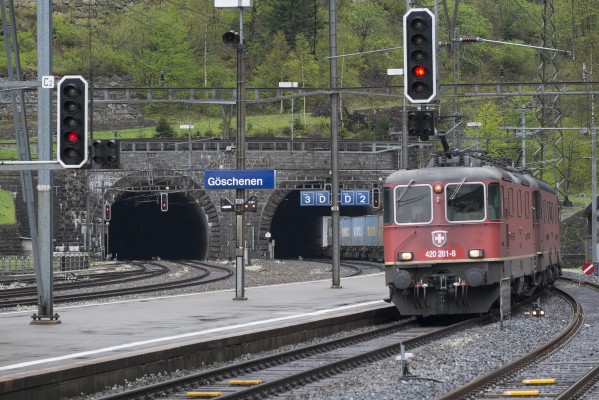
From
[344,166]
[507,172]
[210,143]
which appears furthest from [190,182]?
[507,172]

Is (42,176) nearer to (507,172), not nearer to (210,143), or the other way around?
(507,172)

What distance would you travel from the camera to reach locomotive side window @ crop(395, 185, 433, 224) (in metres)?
26.3

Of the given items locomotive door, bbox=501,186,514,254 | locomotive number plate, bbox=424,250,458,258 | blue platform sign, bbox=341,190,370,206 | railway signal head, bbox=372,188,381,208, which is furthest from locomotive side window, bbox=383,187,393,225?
blue platform sign, bbox=341,190,370,206

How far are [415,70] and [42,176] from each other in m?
7.21

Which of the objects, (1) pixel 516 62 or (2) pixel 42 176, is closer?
(2) pixel 42 176

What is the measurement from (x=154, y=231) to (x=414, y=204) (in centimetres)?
6778

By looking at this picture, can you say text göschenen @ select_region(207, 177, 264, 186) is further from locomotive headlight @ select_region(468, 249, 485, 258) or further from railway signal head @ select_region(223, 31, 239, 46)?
locomotive headlight @ select_region(468, 249, 485, 258)

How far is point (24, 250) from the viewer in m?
73.8

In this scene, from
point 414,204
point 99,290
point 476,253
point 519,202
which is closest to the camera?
point 476,253

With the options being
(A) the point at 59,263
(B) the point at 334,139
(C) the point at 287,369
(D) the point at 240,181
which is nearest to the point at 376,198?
(B) the point at 334,139

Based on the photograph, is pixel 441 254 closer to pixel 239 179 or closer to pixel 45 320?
pixel 239 179

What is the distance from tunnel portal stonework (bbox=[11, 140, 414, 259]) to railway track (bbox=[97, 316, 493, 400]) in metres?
56.0

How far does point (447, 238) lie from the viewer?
26.0 metres

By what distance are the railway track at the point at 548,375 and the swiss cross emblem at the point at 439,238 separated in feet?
11.8
